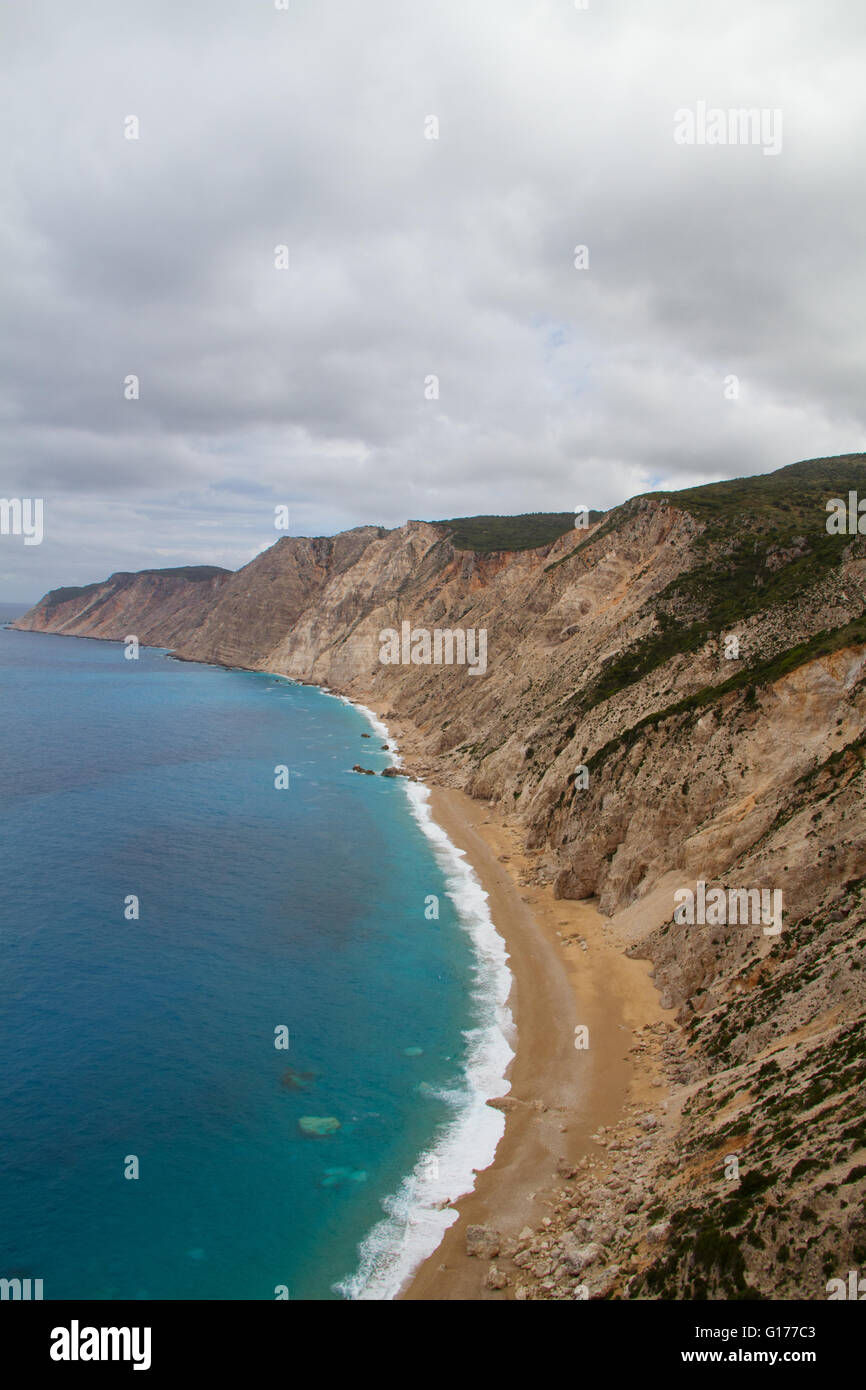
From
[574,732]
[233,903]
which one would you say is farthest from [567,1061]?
[574,732]

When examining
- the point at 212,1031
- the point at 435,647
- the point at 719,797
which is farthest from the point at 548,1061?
the point at 435,647

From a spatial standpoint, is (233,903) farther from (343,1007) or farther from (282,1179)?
(282,1179)

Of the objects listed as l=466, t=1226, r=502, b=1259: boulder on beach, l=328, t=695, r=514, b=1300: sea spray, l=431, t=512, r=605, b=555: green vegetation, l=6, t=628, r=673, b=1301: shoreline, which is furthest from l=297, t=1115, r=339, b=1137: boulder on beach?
l=431, t=512, r=605, b=555: green vegetation

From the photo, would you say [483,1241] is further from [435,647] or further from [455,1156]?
[435,647]

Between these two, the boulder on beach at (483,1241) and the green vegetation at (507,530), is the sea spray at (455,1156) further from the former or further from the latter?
the green vegetation at (507,530)

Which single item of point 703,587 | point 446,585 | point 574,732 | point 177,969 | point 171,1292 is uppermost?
point 446,585

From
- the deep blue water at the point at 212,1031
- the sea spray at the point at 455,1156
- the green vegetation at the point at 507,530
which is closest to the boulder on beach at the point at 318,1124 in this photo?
the deep blue water at the point at 212,1031
